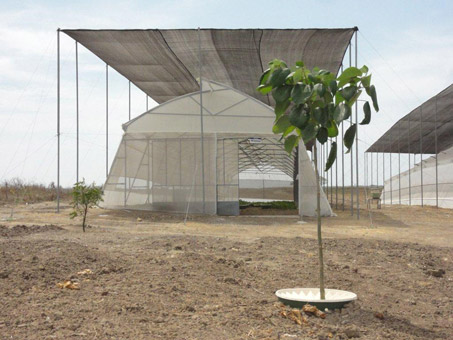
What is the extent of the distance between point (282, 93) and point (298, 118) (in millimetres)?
300

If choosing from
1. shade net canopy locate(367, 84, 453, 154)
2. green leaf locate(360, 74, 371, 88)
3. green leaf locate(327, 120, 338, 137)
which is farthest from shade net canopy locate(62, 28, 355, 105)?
green leaf locate(360, 74, 371, 88)

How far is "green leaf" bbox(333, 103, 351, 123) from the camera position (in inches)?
227

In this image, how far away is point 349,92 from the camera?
5746 mm

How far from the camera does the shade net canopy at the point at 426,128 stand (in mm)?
25952

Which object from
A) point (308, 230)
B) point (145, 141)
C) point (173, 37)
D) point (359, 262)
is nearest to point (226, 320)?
point (359, 262)

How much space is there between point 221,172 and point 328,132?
15948mm

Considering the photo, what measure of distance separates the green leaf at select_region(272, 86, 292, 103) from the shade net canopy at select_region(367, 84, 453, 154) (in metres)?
18.4

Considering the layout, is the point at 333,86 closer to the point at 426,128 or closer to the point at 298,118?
the point at 298,118

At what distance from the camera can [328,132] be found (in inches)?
239

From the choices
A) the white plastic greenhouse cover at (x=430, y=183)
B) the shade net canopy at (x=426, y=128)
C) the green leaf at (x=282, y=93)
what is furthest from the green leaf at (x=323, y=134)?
the white plastic greenhouse cover at (x=430, y=183)

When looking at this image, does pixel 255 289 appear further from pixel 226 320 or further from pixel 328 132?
pixel 328 132

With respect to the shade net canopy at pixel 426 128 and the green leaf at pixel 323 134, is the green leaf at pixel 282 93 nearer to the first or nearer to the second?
the green leaf at pixel 323 134

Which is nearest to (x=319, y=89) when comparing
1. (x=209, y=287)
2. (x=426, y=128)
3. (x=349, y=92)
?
(x=349, y=92)

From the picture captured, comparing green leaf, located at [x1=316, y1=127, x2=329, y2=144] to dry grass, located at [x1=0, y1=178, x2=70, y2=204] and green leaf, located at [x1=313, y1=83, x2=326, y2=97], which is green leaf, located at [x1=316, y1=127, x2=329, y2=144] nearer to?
green leaf, located at [x1=313, y1=83, x2=326, y2=97]
